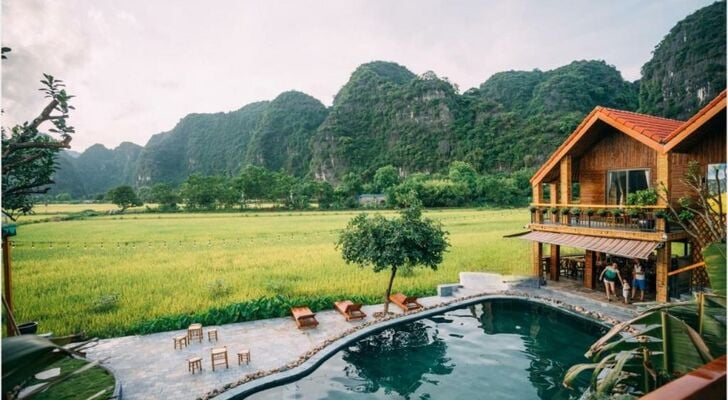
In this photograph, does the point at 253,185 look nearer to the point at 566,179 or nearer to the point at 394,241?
the point at 566,179

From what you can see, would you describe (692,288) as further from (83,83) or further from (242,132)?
(242,132)

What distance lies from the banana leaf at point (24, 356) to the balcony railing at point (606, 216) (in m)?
12.4

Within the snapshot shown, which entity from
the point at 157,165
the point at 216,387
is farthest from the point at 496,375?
the point at 157,165

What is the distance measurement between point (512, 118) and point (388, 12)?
271 feet

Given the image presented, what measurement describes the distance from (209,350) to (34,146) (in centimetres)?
671

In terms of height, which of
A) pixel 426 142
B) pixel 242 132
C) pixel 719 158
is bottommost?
pixel 719 158

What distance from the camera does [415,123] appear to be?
107 metres

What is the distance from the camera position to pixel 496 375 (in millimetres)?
7297

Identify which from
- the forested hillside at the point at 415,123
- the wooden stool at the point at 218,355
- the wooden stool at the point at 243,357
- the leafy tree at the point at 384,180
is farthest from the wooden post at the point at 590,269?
the leafy tree at the point at 384,180

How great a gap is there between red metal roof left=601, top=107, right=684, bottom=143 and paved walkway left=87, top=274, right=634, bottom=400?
4.99 m

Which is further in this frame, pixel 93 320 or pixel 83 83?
pixel 93 320

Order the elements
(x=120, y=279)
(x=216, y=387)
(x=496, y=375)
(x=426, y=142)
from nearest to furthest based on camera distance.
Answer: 1. (x=216, y=387)
2. (x=496, y=375)
3. (x=120, y=279)
4. (x=426, y=142)

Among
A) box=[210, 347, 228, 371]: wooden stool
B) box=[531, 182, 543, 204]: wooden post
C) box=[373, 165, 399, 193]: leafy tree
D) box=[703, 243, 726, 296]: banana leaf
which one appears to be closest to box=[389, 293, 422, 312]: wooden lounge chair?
box=[210, 347, 228, 371]: wooden stool

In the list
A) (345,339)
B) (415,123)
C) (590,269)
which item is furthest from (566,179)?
(415,123)
